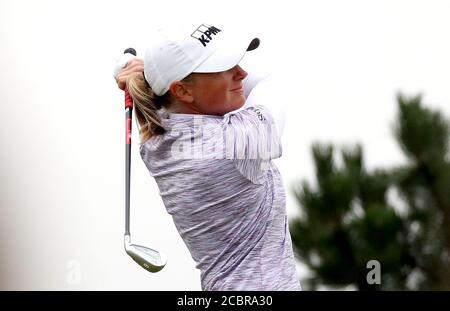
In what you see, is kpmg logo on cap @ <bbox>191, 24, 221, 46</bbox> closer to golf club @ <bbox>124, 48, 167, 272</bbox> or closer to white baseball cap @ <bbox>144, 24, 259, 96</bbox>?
white baseball cap @ <bbox>144, 24, 259, 96</bbox>

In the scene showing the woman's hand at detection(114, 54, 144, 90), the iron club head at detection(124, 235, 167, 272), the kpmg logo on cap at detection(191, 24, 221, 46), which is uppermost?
the kpmg logo on cap at detection(191, 24, 221, 46)

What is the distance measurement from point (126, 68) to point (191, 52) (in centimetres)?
18

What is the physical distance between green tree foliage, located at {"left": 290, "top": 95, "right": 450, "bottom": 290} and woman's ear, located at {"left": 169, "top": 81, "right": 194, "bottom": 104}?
1.46m

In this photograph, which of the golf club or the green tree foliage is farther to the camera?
the green tree foliage

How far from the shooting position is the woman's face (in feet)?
4.99

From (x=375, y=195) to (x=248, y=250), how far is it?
5.24ft

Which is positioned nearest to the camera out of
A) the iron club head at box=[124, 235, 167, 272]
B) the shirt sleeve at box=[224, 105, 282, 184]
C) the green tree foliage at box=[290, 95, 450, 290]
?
the shirt sleeve at box=[224, 105, 282, 184]

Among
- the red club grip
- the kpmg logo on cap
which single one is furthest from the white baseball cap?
the red club grip

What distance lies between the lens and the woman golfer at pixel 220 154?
1.50 metres

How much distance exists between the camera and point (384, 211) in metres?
3.04

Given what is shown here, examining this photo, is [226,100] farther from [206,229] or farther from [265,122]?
[206,229]

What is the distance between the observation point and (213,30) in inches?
60.2

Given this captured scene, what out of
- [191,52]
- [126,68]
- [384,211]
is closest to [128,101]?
[126,68]
